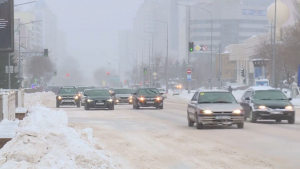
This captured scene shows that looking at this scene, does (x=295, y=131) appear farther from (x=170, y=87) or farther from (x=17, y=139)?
(x=170, y=87)

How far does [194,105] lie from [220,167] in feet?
39.9

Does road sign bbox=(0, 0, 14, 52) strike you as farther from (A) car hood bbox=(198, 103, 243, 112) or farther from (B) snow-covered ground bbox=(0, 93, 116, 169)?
(B) snow-covered ground bbox=(0, 93, 116, 169)

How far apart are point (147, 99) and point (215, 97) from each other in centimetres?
2025

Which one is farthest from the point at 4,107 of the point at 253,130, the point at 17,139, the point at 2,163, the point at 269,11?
the point at 269,11

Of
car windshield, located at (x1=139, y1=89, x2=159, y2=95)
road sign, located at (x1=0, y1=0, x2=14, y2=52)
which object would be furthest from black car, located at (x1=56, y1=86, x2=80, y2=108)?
road sign, located at (x1=0, y1=0, x2=14, y2=52)

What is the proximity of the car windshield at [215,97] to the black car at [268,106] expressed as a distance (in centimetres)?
288

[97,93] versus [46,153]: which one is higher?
[97,93]

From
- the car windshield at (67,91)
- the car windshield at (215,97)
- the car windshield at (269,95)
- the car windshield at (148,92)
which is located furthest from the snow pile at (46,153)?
the car windshield at (67,91)

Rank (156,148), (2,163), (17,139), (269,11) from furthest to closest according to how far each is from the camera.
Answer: (269,11)
(156,148)
(17,139)
(2,163)

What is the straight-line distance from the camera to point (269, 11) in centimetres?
11394

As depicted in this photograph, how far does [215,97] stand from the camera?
2452cm

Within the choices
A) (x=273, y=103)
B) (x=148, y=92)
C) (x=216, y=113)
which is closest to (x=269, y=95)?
(x=273, y=103)

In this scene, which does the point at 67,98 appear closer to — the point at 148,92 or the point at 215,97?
the point at 148,92

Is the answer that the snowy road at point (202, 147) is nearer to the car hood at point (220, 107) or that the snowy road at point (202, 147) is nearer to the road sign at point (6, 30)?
the car hood at point (220, 107)
